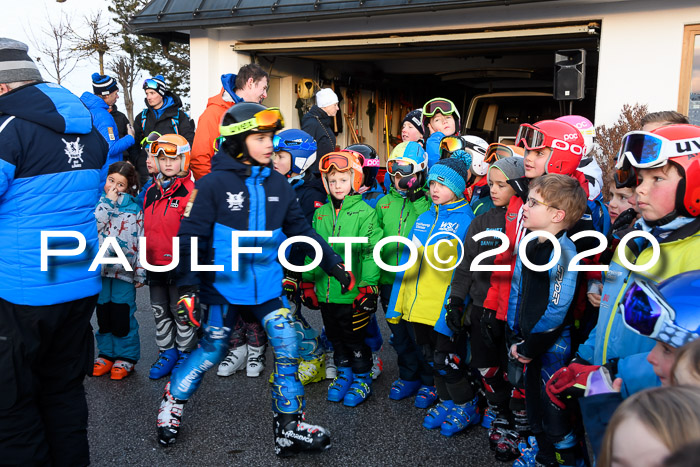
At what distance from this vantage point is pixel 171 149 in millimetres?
4945

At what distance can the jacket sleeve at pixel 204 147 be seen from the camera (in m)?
5.55

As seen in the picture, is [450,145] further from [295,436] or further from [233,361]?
[295,436]

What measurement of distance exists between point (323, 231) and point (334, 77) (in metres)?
10.3

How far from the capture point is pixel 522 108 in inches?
444

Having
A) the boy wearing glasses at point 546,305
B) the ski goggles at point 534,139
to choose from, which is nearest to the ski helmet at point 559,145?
the ski goggles at point 534,139

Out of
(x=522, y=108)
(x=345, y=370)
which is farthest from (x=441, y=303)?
(x=522, y=108)

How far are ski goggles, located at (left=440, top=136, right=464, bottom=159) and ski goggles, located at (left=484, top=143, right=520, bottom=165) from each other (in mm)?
370

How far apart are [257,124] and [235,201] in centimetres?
47

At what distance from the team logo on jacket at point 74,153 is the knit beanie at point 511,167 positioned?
7.99 ft

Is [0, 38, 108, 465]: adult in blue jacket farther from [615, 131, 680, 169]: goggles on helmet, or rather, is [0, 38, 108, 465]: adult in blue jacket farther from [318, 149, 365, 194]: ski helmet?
[615, 131, 680, 169]: goggles on helmet

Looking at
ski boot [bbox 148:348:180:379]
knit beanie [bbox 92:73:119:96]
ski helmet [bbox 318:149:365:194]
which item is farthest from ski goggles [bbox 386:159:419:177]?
knit beanie [bbox 92:73:119:96]

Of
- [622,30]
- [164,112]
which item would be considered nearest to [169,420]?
[164,112]

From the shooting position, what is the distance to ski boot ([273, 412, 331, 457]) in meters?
3.64

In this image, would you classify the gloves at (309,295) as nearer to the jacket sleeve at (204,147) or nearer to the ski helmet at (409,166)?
the ski helmet at (409,166)
